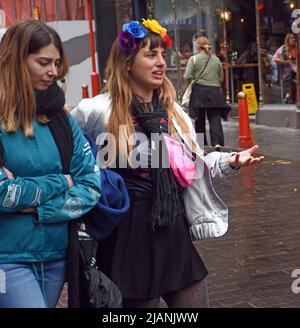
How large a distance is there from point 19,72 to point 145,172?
0.82m

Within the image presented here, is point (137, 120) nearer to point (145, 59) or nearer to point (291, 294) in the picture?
point (145, 59)

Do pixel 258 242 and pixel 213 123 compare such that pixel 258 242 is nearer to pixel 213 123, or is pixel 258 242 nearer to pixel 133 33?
pixel 133 33

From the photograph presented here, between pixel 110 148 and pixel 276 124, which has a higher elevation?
pixel 110 148

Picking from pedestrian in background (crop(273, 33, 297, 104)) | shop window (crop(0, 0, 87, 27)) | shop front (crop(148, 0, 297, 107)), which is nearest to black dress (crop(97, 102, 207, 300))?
Result: shop front (crop(148, 0, 297, 107))

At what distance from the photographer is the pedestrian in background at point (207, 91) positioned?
11.8 metres

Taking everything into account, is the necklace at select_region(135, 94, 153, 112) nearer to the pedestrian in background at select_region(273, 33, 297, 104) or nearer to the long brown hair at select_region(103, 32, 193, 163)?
the long brown hair at select_region(103, 32, 193, 163)

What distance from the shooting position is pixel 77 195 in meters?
2.75

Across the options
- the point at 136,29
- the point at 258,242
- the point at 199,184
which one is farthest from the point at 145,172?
the point at 258,242

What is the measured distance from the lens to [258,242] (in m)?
6.22

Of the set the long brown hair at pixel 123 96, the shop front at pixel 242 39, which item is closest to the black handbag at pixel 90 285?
the long brown hair at pixel 123 96

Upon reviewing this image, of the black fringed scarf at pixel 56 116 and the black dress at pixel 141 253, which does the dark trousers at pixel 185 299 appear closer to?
the black dress at pixel 141 253

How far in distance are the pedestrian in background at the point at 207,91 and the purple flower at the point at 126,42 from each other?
8.43m
